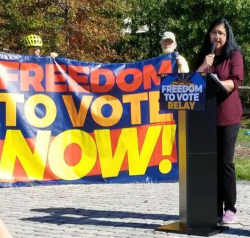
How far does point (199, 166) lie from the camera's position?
21.8ft

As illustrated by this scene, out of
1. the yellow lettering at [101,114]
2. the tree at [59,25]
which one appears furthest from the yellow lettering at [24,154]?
the tree at [59,25]

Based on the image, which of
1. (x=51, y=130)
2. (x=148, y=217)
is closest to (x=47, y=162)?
(x=51, y=130)

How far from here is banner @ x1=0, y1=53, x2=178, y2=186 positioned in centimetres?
945

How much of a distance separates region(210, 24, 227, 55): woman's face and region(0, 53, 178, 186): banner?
3149mm

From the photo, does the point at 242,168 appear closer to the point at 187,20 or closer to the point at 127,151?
the point at 127,151

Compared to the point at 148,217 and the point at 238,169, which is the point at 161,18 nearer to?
the point at 238,169

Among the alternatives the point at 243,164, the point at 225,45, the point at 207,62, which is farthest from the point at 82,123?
the point at 207,62

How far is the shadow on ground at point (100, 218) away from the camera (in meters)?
7.02

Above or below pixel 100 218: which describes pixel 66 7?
above

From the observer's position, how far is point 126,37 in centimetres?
2284

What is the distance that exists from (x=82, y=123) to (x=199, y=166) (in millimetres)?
3423

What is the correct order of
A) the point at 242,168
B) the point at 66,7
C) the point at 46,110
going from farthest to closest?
the point at 66,7
the point at 242,168
the point at 46,110

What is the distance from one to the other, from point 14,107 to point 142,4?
17.3 m

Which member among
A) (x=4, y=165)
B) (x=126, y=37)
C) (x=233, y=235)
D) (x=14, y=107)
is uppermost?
(x=126, y=37)
